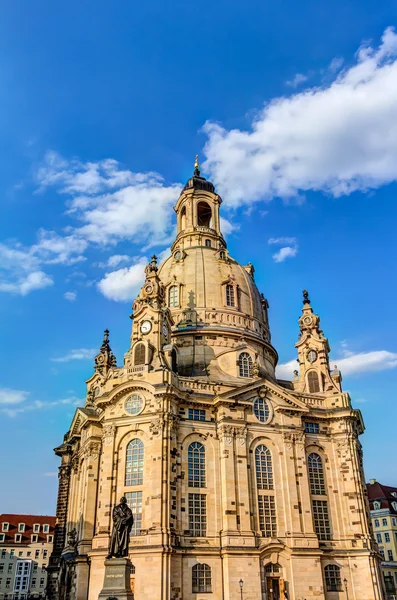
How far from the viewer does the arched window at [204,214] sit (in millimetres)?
76750

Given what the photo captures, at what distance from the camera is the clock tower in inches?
2047

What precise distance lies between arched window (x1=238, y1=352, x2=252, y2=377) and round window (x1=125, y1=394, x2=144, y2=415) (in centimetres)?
1211

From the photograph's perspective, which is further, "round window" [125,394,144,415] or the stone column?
the stone column

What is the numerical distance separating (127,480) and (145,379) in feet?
28.7

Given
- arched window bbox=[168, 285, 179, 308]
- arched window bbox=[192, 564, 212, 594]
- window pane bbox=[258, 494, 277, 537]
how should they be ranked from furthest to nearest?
arched window bbox=[168, 285, 179, 308], window pane bbox=[258, 494, 277, 537], arched window bbox=[192, 564, 212, 594]

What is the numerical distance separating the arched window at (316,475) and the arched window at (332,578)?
20.8 ft

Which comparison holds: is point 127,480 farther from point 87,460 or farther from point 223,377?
point 223,377

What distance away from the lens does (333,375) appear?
61.6 meters

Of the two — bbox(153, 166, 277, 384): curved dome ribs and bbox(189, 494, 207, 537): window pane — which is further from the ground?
bbox(153, 166, 277, 384): curved dome ribs

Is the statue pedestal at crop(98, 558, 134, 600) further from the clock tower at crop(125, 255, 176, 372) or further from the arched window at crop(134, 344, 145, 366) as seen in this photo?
the arched window at crop(134, 344, 145, 366)

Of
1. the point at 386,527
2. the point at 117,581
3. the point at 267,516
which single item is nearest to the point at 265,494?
the point at 267,516

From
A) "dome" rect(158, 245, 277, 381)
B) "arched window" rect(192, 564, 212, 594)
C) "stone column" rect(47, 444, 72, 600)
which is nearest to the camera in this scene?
"arched window" rect(192, 564, 212, 594)

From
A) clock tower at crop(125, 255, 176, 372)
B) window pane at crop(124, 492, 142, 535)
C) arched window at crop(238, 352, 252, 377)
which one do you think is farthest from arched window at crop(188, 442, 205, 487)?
arched window at crop(238, 352, 252, 377)

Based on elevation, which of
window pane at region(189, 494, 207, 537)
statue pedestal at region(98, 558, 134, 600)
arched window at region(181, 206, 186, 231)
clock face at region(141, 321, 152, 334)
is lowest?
statue pedestal at region(98, 558, 134, 600)
